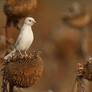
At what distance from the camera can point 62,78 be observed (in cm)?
1252

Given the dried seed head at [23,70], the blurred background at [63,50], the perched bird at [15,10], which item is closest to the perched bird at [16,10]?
the perched bird at [15,10]

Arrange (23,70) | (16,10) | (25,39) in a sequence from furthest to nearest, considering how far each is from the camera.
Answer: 1. (16,10)
2. (25,39)
3. (23,70)

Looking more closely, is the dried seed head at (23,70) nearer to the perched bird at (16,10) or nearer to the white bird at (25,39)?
the white bird at (25,39)

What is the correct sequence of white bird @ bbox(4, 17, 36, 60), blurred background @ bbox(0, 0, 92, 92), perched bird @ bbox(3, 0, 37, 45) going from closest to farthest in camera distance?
white bird @ bbox(4, 17, 36, 60)
perched bird @ bbox(3, 0, 37, 45)
blurred background @ bbox(0, 0, 92, 92)

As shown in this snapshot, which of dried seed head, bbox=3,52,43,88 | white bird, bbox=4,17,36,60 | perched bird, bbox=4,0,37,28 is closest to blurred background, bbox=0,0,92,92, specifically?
perched bird, bbox=4,0,37,28

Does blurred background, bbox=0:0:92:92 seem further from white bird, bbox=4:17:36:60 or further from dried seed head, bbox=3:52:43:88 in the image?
dried seed head, bbox=3:52:43:88

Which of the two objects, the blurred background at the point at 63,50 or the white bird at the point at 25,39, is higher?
the blurred background at the point at 63,50

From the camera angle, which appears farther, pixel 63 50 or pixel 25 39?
pixel 63 50

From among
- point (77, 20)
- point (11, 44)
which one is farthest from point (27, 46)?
point (77, 20)

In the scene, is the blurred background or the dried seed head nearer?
the dried seed head

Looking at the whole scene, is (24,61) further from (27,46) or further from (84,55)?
(84,55)

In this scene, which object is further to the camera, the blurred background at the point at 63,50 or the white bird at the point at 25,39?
the blurred background at the point at 63,50

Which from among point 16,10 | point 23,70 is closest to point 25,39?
point 16,10

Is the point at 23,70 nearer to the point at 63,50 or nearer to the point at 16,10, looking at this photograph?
the point at 16,10
